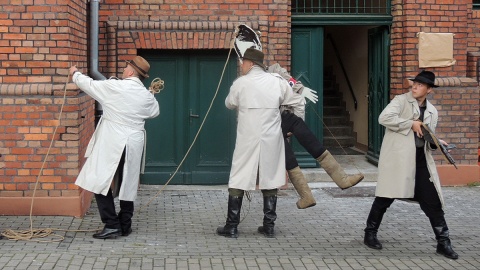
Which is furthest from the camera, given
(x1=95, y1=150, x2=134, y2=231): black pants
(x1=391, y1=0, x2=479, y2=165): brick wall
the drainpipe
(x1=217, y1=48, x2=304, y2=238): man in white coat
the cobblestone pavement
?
(x1=391, y1=0, x2=479, y2=165): brick wall

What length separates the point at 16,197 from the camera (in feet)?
30.3

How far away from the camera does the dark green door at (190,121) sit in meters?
11.6

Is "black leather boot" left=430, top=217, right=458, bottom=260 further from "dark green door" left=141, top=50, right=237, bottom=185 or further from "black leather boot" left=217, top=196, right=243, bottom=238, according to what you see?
"dark green door" left=141, top=50, right=237, bottom=185

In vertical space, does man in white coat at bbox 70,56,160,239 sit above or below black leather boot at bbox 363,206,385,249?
above

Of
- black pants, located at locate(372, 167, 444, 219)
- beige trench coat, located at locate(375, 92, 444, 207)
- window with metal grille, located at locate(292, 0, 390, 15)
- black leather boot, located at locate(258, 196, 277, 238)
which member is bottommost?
black leather boot, located at locate(258, 196, 277, 238)

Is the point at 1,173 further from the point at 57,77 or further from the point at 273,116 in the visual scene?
the point at 273,116

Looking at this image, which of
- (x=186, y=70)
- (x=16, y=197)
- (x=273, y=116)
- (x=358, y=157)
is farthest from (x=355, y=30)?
(x=16, y=197)

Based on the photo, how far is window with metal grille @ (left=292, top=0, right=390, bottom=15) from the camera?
39.0 feet

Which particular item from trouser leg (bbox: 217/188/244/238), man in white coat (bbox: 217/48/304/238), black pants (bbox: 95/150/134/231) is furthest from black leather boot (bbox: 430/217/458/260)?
black pants (bbox: 95/150/134/231)

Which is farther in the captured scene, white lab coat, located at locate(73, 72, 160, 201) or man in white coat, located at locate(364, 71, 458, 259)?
white lab coat, located at locate(73, 72, 160, 201)

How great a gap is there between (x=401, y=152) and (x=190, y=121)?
4416 mm

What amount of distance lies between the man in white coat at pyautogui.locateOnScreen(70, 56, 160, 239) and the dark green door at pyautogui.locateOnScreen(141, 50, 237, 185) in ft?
10.5

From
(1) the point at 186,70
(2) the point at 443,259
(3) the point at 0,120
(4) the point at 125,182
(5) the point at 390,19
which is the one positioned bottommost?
(2) the point at 443,259

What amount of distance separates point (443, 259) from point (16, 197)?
473 centimetres
